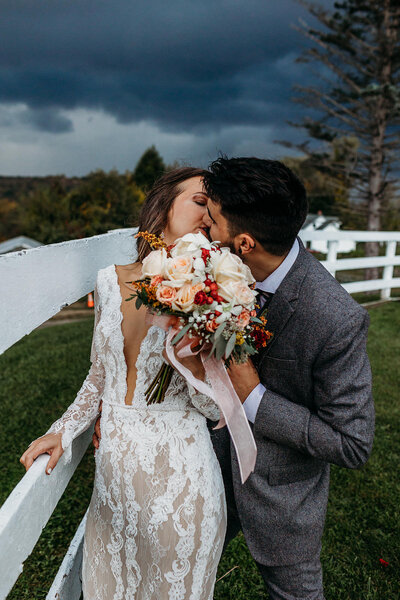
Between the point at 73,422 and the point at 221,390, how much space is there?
2.07 ft

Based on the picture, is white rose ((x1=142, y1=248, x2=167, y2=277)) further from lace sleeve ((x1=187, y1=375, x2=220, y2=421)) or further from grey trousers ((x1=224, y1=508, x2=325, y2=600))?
grey trousers ((x1=224, y1=508, x2=325, y2=600))

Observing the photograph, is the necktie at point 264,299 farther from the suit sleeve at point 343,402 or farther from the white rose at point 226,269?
the white rose at point 226,269

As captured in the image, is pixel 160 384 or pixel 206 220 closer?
pixel 160 384

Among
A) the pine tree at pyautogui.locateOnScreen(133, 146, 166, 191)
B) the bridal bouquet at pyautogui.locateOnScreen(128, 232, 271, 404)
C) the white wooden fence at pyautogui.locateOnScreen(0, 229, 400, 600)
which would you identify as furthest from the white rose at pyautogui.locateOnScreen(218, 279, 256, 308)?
the pine tree at pyautogui.locateOnScreen(133, 146, 166, 191)

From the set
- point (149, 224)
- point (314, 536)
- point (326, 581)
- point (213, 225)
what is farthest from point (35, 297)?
point (326, 581)

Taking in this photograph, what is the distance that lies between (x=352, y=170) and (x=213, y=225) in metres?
17.3

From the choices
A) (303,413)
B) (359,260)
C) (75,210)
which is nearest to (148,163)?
(75,210)

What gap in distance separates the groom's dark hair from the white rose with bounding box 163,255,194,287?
40 centimetres

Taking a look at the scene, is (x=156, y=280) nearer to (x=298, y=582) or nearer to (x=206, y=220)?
(x=206, y=220)

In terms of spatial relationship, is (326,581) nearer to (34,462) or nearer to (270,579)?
(270,579)

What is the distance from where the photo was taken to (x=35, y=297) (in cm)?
140

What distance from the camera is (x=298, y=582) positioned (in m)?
1.88

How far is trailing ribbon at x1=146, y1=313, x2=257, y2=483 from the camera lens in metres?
1.56

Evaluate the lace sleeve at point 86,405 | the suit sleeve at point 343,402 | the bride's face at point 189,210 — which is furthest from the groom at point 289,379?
the lace sleeve at point 86,405
